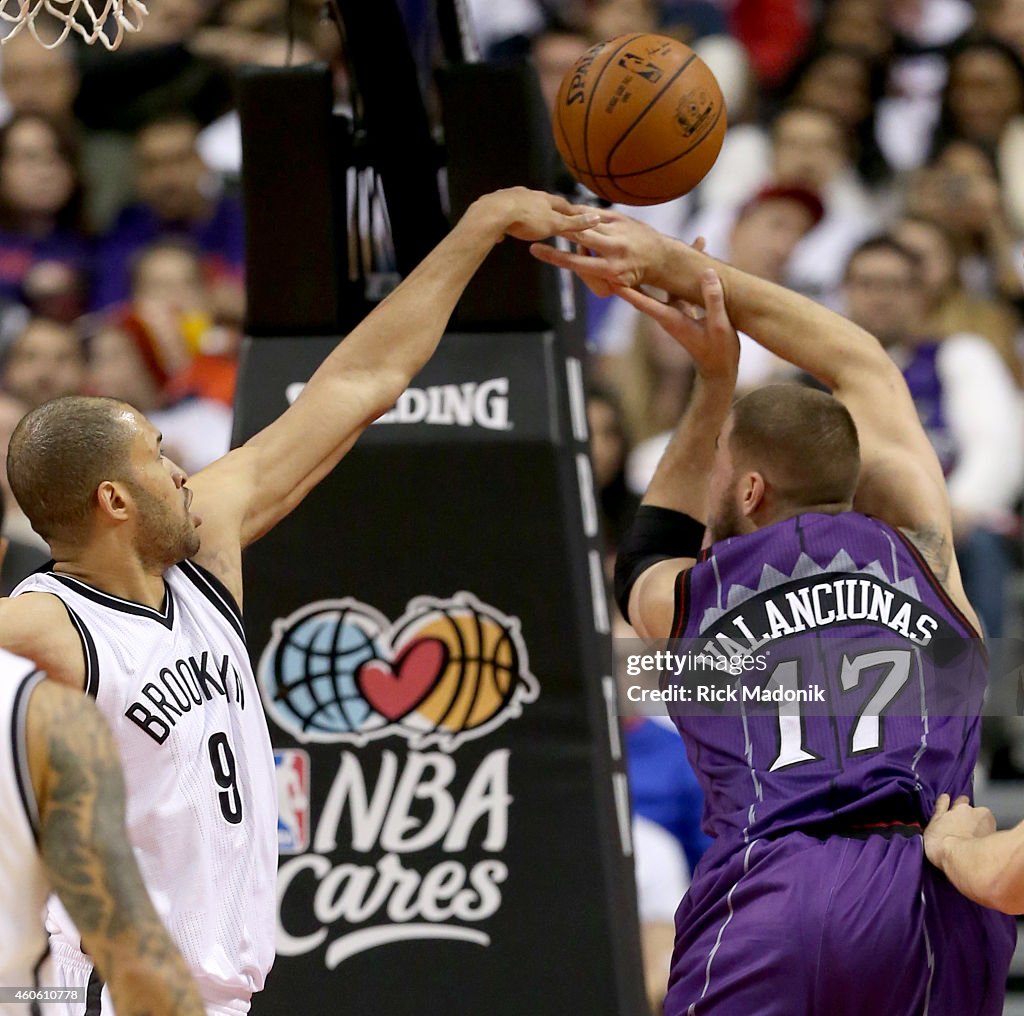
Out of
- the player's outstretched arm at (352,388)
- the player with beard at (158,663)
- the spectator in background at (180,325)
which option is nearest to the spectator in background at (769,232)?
the spectator in background at (180,325)

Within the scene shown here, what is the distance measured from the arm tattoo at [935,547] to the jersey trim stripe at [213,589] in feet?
5.21

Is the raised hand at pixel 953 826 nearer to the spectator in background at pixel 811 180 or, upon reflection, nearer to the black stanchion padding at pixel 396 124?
the black stanchion padding at pixel 396 124

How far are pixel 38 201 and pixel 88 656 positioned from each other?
607 centimetres

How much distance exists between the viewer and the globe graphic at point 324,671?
527cm

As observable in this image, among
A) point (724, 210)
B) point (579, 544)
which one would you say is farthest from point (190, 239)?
point (579, 544)

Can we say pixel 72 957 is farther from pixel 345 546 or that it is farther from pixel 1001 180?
pixel 1001 180

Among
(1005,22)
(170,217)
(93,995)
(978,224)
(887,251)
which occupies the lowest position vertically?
(93,995)

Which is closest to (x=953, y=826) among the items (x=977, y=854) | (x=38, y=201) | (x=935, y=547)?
(x=977, y=854)

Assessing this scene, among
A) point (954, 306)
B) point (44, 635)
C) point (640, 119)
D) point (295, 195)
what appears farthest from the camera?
point (954, 306)

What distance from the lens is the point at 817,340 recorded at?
474 centimetres

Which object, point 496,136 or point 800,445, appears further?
point 496,136

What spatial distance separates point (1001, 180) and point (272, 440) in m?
5.51

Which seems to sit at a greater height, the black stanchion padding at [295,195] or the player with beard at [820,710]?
the black stanchion padding at [295,195]

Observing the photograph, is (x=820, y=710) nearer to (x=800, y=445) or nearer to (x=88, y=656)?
(x=800, y=445)
